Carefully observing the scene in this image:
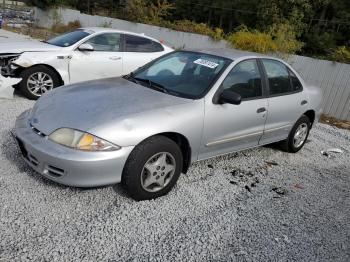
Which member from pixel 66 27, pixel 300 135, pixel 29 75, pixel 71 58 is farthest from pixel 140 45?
pixel 66 27

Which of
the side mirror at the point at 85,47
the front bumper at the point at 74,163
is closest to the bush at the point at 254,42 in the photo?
the side mirror at the point at 85,47

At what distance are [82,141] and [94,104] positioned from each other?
0.58m

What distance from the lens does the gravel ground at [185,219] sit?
315cm

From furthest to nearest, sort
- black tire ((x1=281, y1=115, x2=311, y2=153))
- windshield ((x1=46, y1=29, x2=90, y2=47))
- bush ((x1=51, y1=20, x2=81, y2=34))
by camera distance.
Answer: bush ((x1=51, y1=20, x2=81, y2=34))
windshield ((x1=46, y1=29, x2=90, y2=47))
black tire ((x1=281, y1=115, x2=311, y2=153))

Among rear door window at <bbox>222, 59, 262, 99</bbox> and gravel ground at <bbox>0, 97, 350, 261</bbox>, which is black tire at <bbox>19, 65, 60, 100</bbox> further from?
rear door window at <bbox>222, 59, 262, 99</bbox>

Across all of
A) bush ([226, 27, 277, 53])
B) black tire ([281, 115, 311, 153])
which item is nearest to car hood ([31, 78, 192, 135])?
black tire ([281, 115, 311, 153])

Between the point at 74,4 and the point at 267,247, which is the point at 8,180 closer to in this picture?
the point at 267,247

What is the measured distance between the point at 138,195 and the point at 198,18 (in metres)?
24.7

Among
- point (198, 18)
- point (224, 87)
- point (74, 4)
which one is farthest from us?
point (74, 4)

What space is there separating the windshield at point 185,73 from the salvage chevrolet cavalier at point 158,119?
1cm

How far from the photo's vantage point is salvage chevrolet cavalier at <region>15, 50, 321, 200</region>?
3477 mm

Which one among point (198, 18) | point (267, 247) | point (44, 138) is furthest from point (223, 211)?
point (198, 18)

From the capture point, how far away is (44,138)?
359 centimetres

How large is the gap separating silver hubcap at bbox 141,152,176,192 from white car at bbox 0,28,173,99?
4012 millimetres
